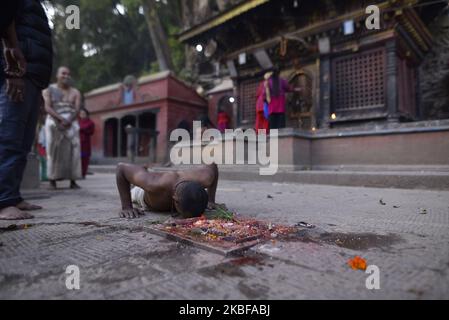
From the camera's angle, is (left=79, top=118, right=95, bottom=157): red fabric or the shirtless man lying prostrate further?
(left=79, top=118, right=95, bottom=157): red fabric

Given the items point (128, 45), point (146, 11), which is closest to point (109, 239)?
point (146, 11)

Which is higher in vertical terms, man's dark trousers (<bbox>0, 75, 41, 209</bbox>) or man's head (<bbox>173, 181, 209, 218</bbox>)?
man's dark trousers (<bbox>0, 75, 41, 209</bbox>)

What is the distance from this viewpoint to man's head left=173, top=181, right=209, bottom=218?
2.23 m

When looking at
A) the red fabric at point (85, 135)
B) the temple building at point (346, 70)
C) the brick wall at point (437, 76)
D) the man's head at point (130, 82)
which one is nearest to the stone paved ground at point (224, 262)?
the temple building at point (346, 70)

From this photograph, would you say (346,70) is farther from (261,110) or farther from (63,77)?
(63,77)

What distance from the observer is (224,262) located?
1403 millimetres

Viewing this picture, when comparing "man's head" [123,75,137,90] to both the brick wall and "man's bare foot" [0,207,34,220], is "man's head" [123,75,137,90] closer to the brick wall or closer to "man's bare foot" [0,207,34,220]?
the brick wall

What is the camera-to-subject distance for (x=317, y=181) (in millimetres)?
5434

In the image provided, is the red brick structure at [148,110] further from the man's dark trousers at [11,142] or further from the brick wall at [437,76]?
the man's dark trousers at [11,142]

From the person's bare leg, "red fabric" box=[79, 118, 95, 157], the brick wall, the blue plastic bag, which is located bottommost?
the person's bare leg

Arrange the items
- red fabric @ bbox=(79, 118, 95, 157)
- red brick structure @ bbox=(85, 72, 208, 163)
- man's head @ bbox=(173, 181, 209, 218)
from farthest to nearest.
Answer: red brick structure @ bbox=(85, 72, 208, 163) → red fabric @ bbox=(79, 118, 95, 157) → man's head @ bbox=(173, 181, 209, 218)

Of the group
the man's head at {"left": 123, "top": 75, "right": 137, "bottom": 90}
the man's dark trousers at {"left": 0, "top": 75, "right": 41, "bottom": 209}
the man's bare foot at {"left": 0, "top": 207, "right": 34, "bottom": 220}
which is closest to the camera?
the man's bare foot at {"left": 0, "top": 207, "right": 34, "bottom": 220}

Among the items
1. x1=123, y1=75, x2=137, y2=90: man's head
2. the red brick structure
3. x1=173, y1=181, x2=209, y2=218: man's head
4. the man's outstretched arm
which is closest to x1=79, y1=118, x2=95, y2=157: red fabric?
the man's outstretched arm

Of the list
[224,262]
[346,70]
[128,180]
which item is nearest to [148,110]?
[346,70]
